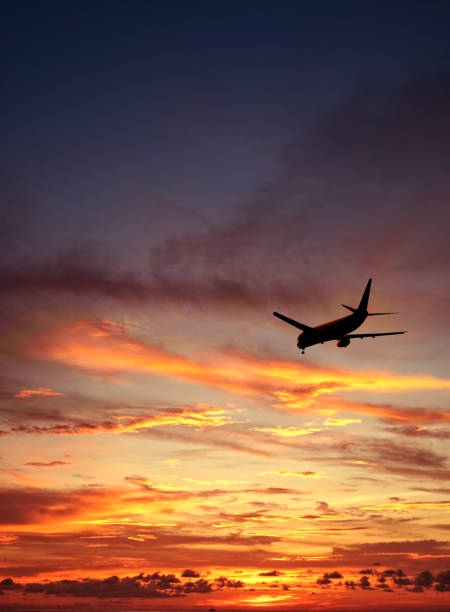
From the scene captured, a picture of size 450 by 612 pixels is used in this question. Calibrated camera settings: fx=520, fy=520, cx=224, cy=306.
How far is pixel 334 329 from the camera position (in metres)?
91.2

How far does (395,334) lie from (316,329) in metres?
13.4

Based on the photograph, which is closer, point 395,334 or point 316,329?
point 395,334

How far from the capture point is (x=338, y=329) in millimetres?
91062

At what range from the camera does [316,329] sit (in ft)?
302

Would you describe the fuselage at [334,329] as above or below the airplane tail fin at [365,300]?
below

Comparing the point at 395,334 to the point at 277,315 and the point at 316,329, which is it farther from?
the point at 277,315

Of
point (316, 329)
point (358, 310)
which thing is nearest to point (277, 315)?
point (316, 329)

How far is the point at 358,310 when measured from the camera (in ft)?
299

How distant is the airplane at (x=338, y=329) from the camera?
89938mm

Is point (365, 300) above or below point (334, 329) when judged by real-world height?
above

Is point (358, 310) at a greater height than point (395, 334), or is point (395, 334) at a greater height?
point (358, 310)

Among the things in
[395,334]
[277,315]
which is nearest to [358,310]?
[395,334]

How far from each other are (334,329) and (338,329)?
27.0 inches

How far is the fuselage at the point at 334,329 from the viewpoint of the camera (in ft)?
295
